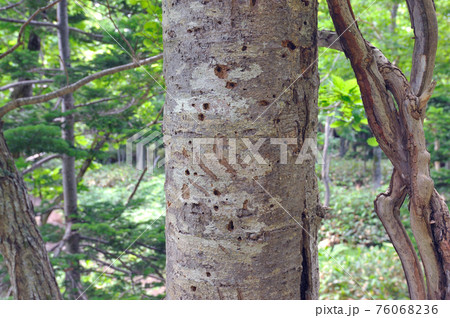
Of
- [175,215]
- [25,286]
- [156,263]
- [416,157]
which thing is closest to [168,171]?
[175,215]

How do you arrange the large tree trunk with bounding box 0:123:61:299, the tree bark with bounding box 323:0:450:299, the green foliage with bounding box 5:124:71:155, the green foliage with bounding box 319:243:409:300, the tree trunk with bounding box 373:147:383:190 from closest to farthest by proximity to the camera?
1. the tree bark with bounding box 323:0:450:299
2. the large tree trunk with bounding box 0:123:61:299
3. the green foliage with bounding box 5:124:71:155
4. the green foliage with bounding box 319:243:409:300
5. the tree trunk with bounding box 373:147:383:190

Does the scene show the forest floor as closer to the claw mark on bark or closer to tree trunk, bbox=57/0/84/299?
the claw mark on bark

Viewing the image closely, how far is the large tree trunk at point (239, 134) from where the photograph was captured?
82cm

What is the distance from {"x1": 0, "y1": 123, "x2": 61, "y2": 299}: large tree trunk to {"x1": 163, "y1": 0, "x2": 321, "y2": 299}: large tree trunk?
1882 mm

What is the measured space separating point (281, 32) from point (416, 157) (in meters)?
0.63

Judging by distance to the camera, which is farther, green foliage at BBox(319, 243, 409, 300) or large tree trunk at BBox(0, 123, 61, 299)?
green foliage at BBox(319, 243, 409, 300)

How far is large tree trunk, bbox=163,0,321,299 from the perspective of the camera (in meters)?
0.82

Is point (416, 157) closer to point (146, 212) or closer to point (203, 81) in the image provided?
point (203, 81)

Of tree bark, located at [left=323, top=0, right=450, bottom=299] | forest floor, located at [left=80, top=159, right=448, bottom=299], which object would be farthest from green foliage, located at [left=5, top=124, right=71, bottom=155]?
tree bark, located at [left=323, top=0, right=450, bottom=299]

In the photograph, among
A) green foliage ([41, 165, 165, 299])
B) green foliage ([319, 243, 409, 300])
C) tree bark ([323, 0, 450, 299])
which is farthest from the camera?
green foliage ([319, 243, 409, 300])

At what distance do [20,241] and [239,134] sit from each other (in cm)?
220

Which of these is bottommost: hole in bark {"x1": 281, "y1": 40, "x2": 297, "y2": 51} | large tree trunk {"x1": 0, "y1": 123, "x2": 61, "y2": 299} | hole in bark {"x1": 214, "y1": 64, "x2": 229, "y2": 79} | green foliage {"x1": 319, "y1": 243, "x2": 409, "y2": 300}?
green foliage {"x1": 319, "y1": 243, "x2": 409, "y2": 300}

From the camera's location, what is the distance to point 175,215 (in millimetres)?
918

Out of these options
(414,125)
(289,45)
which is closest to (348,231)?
(414,125)
